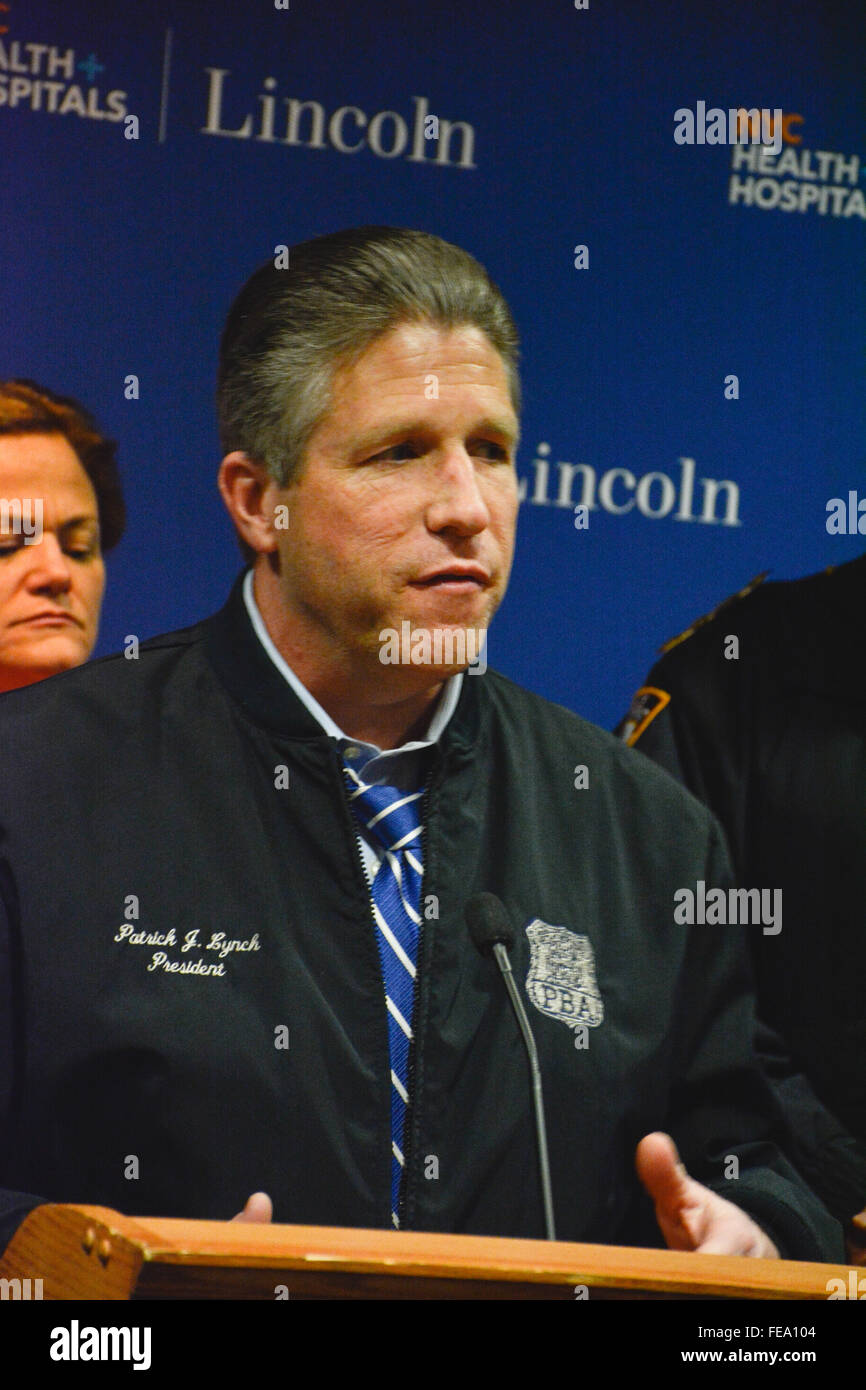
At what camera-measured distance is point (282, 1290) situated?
1377mm

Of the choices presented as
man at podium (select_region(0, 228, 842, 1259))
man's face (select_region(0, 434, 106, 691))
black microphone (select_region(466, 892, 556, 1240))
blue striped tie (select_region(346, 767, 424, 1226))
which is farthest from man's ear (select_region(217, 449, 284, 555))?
black microphone (select_region(466, 892, 556, 1240))

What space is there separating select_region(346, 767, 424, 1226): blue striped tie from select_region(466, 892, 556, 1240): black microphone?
158mm

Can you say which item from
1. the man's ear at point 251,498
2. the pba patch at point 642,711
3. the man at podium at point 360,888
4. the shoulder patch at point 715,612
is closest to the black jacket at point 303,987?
the man at podium at point 360,888

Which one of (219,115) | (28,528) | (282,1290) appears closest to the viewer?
(282,1290)

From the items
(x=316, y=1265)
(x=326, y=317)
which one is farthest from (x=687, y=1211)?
(x=326, y=317)

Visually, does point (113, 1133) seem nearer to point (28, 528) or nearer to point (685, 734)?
point (28, 528)

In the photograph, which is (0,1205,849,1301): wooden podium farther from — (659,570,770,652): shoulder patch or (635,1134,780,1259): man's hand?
(659,570,770,652): shoulder patch

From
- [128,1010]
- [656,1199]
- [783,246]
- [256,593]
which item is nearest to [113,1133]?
[128,1010]

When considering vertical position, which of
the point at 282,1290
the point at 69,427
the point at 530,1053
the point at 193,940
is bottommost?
the point at 282,1290

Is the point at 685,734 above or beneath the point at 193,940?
above

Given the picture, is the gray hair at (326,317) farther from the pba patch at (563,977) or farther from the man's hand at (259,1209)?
the man's hand at (259,1209)

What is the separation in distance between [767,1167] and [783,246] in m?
1.70

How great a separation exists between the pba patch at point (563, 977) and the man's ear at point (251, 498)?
2.35 ft

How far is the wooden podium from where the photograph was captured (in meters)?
1.30
